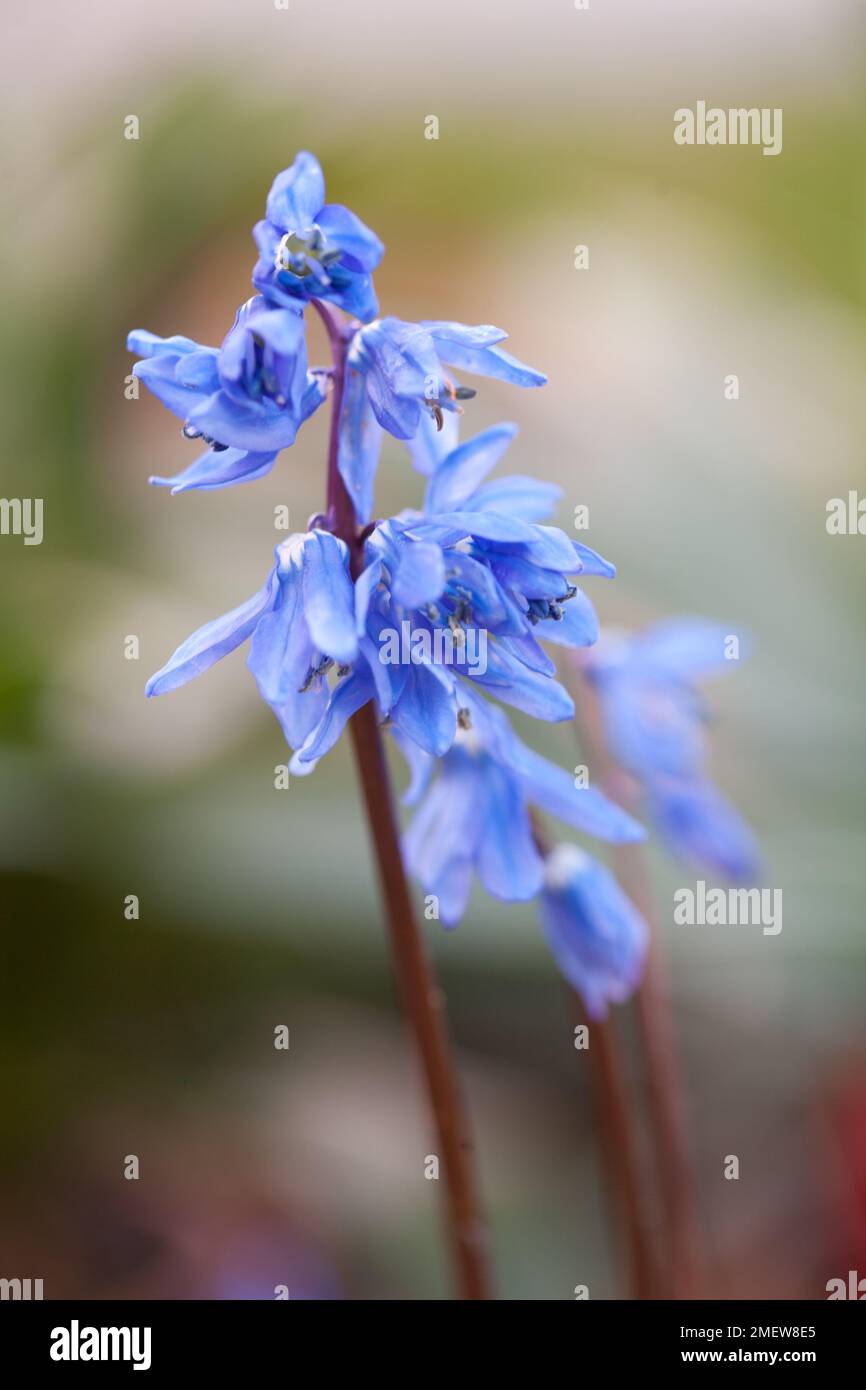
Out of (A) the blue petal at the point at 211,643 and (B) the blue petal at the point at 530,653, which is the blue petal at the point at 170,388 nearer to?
(A) the blue petal at the point at 211,643

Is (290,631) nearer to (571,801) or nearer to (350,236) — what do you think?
(350,236)

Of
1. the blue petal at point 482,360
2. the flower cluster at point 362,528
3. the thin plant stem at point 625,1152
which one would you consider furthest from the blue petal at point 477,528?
the thin plant stem at point 625,1152

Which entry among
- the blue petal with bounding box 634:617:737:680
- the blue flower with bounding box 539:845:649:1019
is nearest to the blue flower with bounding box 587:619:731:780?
the blue petal with bounding box 634:617:737:680

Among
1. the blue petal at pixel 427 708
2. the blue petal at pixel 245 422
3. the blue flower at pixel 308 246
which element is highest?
the blue flower at pixel 308 246

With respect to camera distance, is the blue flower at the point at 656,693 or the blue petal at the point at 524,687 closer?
the blue petal at the point at 524,687

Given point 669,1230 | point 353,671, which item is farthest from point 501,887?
point 669,1230

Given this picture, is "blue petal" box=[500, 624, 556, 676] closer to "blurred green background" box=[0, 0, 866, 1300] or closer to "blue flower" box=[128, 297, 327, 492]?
"blue flower" box=[128, 297, 327, 492]
